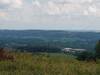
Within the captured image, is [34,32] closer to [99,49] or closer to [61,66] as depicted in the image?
[99,49]

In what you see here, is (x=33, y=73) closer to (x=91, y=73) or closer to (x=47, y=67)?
(x=47, y=67)

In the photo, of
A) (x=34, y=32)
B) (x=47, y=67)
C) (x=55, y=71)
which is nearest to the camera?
(x=55, y=71)

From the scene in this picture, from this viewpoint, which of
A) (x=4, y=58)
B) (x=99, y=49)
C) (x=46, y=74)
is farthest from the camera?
(x=99, y=49)

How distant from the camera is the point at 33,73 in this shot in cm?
979

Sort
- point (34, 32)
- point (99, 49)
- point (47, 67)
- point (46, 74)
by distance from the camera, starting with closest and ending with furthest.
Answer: point (46, 74)
point (47, 67)
point (99, 49)
point (34, 32)

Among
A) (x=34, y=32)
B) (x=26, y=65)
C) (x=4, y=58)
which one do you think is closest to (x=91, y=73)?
(x=26, y=65)

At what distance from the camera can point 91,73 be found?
1065cm

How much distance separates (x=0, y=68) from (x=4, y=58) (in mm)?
2211

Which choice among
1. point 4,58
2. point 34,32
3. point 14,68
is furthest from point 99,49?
point 34,32

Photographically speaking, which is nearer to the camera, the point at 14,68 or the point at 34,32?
the point at 14,68

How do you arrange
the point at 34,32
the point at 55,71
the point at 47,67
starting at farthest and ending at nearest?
the point at 34,32, the point at 47,67, the point at 55,71

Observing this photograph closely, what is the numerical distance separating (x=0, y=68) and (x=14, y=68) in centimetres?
47

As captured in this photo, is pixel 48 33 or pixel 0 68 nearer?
pixel 0 68

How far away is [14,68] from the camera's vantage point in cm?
1074
